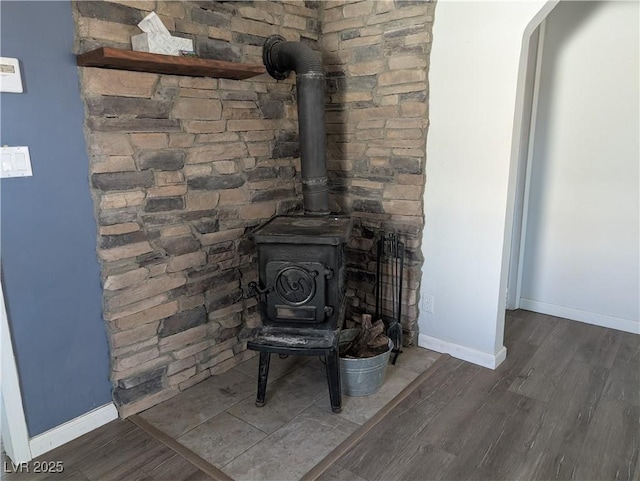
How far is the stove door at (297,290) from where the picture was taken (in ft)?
7.02

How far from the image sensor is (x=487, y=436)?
2.00 m

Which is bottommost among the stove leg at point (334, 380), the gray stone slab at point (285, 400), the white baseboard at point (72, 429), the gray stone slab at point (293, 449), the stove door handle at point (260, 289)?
the gray stone slab at point (293, 449)

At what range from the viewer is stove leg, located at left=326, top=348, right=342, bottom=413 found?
2.10 m

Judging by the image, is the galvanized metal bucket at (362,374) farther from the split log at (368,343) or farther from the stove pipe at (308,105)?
the stove pipe at (308,105)

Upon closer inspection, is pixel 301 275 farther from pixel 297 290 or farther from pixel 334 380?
pixel 334 380

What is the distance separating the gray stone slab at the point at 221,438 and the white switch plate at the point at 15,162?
4.05ft

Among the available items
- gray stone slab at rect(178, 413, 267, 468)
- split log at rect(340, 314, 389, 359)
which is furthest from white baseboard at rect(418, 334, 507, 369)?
gray stone slab at rect(178, 413, 267, 468)

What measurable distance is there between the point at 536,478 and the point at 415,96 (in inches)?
73.5

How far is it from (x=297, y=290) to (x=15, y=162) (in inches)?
47.9

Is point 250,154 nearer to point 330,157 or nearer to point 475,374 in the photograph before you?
point 330,157

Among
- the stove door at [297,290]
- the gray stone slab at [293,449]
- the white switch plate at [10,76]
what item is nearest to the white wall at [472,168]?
the stove door at [297,290]

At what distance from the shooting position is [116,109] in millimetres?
1910

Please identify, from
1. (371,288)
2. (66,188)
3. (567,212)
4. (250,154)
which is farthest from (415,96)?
(66,188)

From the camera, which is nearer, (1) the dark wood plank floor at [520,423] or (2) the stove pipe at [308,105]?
(1) the dark wood plank floor at [520,423]
